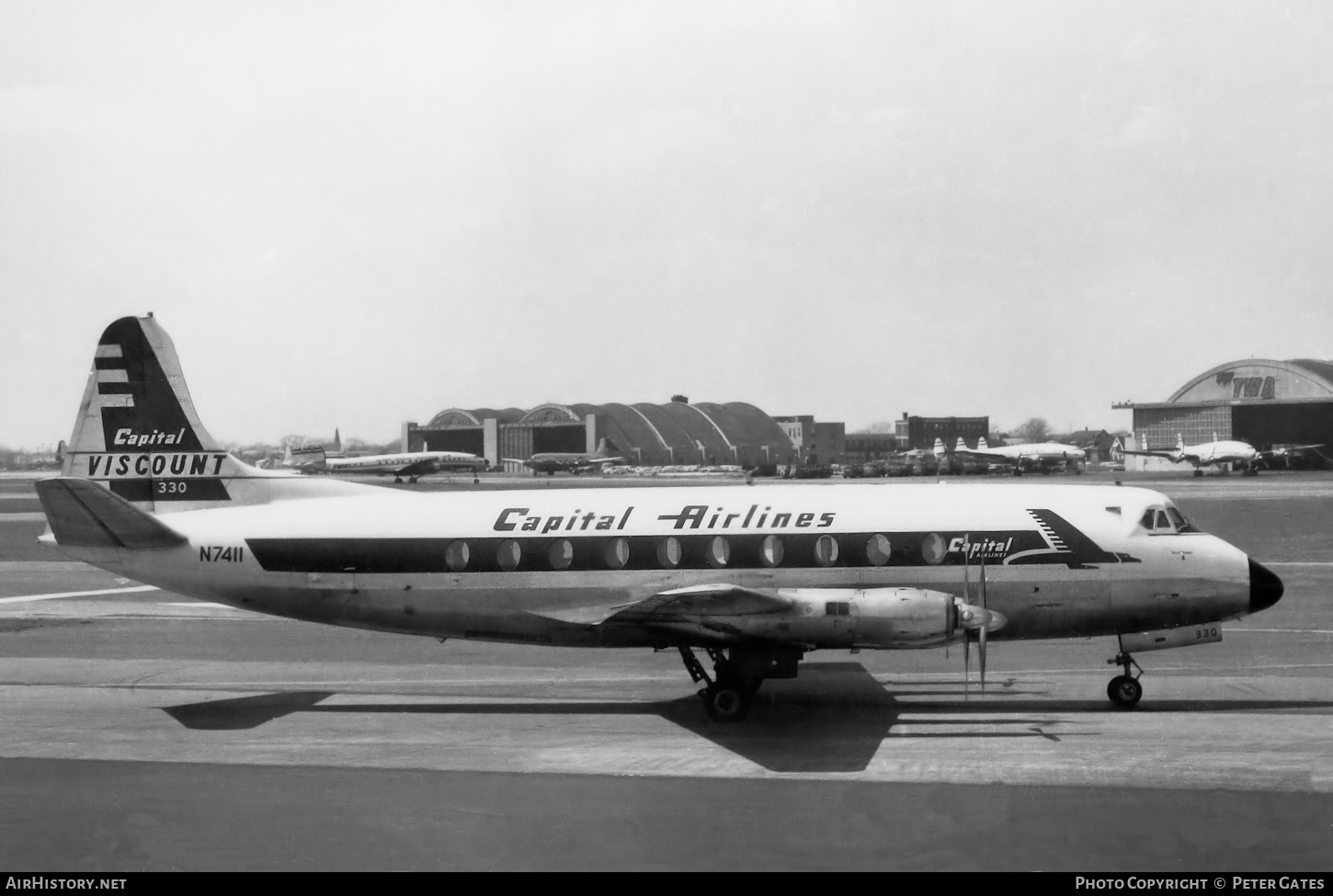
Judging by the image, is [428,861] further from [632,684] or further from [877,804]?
[632,684]

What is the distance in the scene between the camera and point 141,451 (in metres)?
22.0

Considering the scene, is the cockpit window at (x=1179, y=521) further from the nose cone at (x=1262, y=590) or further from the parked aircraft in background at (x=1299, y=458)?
the parked aircraft in background at (x=1299, y=458)

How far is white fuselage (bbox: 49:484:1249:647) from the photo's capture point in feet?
63.0

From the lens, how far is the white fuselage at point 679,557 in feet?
63.0

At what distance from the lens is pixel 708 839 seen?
12.2 m

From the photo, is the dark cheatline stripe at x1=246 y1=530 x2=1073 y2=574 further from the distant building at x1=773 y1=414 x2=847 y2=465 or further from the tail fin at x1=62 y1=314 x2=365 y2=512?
the distant building at x1=773 y1=414 x2=847 y2=465

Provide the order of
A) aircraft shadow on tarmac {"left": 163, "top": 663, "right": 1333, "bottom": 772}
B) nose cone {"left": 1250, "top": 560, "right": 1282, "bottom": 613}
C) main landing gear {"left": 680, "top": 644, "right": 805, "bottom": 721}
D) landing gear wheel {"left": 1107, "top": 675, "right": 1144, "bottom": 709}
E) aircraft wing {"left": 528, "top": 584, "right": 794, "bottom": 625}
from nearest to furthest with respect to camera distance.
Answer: aircraft shadow on tarmac {"left": 163, "top": 663, "right": 1333, "bottom": 772}
aircraft wing {"left": 528, "top": 584, "right": 794, "bottom": 625}
main landing gear {"left": 680, "top": 644, "right": 805, "bottom": 721}
nose cone {"left": 1250, "top": 560, "right": 1282, "bottom": 613}
landing gear wheel {"left": 1107, "top": 675, "right": 1144, "bottom": 709}

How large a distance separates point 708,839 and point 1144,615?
10119 mm

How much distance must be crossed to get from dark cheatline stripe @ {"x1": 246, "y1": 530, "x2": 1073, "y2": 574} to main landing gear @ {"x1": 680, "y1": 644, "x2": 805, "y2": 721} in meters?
1.48

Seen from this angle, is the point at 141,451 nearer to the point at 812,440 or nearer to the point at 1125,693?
the point at 1125,693

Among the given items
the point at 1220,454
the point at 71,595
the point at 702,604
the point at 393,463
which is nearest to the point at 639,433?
the point at 71,595

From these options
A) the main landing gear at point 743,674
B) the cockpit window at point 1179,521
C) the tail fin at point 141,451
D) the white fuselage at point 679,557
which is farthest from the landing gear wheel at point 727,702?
the tail fin at point 141,451

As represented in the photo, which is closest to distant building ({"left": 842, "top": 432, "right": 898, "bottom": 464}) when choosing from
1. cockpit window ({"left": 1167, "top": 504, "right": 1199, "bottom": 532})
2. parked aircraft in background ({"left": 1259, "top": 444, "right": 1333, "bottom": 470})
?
parked aircraft in background ({"left": 1259, "top": 444, "right": 1333, "bottom": 470})

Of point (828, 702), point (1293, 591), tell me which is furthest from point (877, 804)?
point (1293, 591)
